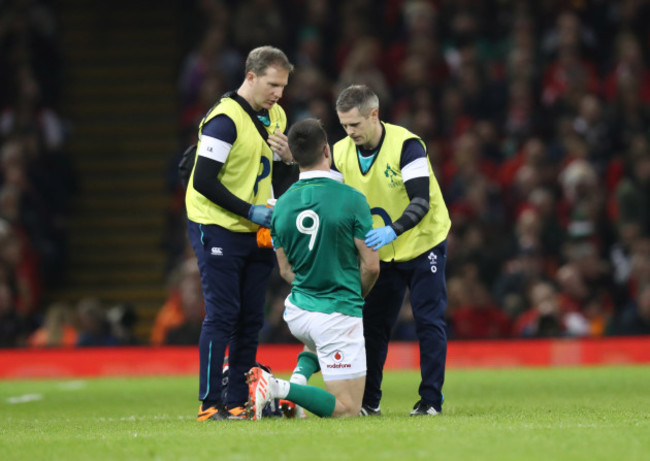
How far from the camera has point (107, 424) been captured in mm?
7941

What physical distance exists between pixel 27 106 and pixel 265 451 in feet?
44.1

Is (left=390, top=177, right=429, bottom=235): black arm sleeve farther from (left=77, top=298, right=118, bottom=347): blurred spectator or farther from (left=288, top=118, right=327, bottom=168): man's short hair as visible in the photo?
(left=77, top=298, right=118, bottom=347): blurred spectator

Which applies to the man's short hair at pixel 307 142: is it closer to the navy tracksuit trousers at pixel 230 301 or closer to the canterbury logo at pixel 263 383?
the navy tracksuit trousers at pixel 230 301

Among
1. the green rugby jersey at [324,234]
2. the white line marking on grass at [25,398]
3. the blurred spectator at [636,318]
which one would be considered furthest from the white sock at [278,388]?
the blurred spectator at [636,318]

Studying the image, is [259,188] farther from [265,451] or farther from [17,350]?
[17,350]

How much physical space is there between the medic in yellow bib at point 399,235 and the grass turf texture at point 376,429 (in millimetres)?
377

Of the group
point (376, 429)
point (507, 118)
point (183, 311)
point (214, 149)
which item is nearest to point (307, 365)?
point (376, 429)

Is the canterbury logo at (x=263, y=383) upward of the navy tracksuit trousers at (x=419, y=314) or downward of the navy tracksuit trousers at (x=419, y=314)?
downward

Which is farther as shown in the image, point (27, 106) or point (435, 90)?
point (27, 106)

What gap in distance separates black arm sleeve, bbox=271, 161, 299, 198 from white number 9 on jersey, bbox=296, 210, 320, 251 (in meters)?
0.96

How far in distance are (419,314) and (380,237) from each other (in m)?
0.82

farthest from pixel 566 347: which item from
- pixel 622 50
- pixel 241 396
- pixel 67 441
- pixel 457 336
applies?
pixel 67 441

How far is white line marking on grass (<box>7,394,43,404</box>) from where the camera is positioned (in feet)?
35.0

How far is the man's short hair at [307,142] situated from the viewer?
24.3 feet
